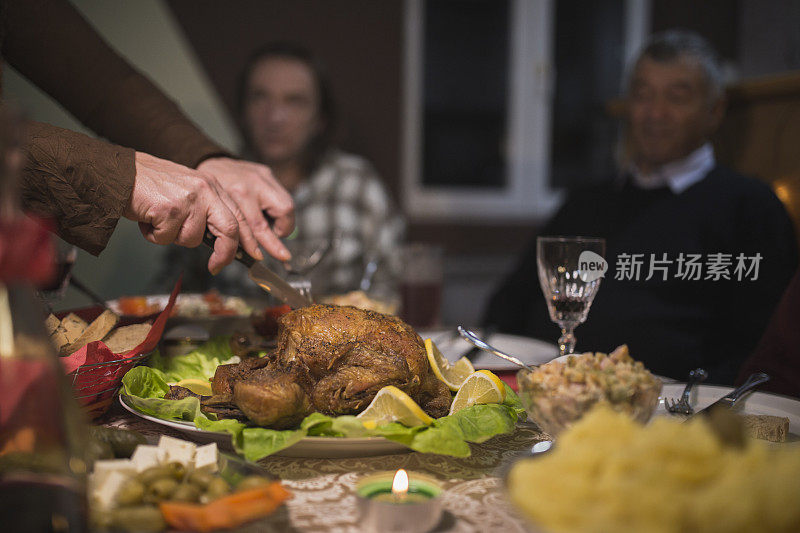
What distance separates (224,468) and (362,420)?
0.21 meters

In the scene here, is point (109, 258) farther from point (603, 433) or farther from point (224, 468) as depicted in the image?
point (603, 433)

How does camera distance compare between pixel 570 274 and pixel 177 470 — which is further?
pixel 570 274

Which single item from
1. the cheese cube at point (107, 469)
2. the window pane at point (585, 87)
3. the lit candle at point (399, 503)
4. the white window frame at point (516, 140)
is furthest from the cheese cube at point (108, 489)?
the window pane at point (585, 87)

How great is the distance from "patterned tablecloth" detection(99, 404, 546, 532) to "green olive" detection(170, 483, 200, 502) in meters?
0.07

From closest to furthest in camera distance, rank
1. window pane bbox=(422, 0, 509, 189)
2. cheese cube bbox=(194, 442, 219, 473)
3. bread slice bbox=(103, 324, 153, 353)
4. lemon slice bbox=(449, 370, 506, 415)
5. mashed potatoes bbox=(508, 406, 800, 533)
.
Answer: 1. mashed potatoes bbox=(508, 406, 800, 533)
2. cheese cube bbox=(194, 442, 219, 473)
3. lemon slice bbox=(449, 370, 506, 415)
4. bread slice bbox=(103, 324, 153, 353)
5. window pane bbox=(422, 0, 509, 189)

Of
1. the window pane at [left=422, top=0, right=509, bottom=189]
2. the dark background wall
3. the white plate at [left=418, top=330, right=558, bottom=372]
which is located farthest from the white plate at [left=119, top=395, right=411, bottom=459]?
the window pane at [left=422, top=0, right=509, bottom=189]

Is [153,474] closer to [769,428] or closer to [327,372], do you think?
[327,372]

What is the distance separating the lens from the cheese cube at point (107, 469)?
64 cm

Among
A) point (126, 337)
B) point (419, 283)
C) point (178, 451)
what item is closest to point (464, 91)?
point (419, 283)

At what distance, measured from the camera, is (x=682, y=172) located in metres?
2.32

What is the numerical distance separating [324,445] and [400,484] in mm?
183

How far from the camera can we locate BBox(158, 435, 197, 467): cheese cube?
2.29ft

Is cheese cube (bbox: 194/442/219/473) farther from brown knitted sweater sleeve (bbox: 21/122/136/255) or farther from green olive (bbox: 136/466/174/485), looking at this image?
brown knitted sweater sleeve (bbox: 21/122/136/255)

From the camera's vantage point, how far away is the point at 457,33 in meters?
4.20
